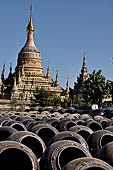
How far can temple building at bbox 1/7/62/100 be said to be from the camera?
8212 cm

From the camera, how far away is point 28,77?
87.4 metres

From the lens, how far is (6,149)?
9.31 metres

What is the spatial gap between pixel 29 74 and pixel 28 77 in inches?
37.2

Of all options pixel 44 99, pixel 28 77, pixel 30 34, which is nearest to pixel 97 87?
pixel 44 99

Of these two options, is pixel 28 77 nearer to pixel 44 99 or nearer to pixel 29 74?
pixel 29 74

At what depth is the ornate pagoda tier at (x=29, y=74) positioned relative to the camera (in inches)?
3250

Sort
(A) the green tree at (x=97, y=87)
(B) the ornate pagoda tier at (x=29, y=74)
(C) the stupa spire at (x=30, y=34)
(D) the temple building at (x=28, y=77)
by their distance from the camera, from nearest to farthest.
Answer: (A) the green tree at (x=97, y=87), (D) the temple building at (x=28, y=77), (B) the ornate pagoda tier at (x=29, y=74), (C) the stupa spire at (x=30, y=34)

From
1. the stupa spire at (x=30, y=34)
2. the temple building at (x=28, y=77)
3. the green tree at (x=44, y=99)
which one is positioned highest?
the stupa spire at (x=30, y=34)

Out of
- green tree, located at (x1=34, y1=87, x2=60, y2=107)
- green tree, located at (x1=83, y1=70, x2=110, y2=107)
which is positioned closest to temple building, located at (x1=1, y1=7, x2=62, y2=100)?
green tree, located at (x1=34, y1=87, x2=60, y2=107)

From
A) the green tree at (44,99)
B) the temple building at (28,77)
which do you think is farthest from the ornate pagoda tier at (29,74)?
the green tree at (44,99)

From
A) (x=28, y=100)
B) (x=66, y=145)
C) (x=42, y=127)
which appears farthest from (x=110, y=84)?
(x=66, y=145)

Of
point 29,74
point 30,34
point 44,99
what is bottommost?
point 44,99

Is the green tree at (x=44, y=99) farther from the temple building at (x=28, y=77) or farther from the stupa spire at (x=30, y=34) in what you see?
the stupa spire at (x=30, y=34)

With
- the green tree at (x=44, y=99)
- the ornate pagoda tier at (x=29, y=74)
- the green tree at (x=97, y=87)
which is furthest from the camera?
the ornate pagoda tier at (x=29, y=74)
